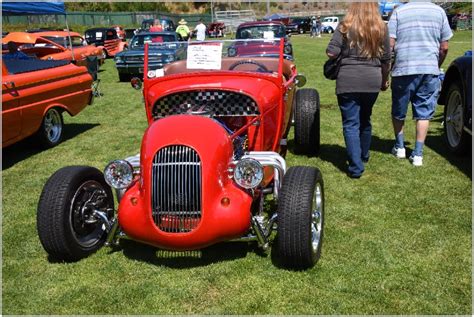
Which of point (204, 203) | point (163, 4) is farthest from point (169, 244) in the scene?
point (163, 4)

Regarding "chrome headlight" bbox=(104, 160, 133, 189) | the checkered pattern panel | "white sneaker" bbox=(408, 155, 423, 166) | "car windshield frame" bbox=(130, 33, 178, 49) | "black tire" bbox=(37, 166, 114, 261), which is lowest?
"white sneaker" bbox=(408, 155, 423, 166)

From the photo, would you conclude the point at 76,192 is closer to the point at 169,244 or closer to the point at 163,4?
the point at 169,244

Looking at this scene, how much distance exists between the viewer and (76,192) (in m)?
3.66

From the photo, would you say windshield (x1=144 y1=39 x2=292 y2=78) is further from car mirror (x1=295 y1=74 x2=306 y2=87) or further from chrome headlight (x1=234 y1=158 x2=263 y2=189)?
chrome headlight (x1=234 y1=158 x2=263 y2=189)

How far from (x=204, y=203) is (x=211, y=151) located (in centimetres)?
36

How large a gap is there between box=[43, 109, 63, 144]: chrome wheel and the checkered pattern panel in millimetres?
3650

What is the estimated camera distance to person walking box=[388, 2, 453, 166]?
5.46 metres

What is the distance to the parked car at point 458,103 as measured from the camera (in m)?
5.55

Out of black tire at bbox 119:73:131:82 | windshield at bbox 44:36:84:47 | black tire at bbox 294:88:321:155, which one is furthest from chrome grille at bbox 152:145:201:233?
windshield at bbox 44:36:84:47

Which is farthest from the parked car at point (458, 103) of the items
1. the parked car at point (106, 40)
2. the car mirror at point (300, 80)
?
the parked car at point (106, 40)

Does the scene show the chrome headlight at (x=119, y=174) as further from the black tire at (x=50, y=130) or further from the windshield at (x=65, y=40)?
the windshield at (x=65, y=40)

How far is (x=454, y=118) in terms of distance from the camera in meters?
6.18

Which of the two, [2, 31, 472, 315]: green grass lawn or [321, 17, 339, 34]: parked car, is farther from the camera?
[321, 17, 339, 34]: parked car

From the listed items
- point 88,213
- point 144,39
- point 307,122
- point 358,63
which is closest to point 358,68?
point 358,63
